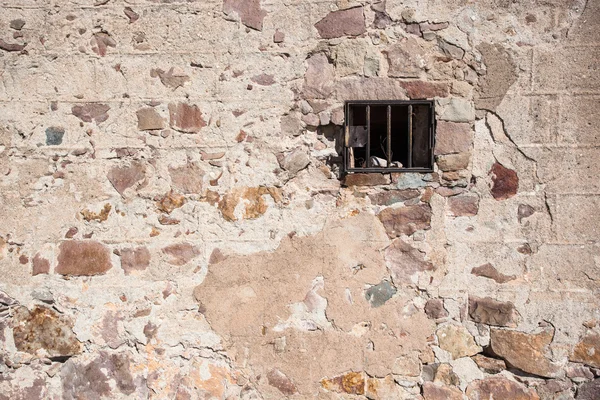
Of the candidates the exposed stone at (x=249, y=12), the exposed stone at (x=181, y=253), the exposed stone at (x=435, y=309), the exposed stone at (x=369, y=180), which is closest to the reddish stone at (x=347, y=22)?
the exposed stone at (x=249, y=12)

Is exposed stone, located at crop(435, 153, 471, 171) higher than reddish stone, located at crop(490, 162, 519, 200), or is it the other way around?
exposed stone, located at crop(435, 153, 471, 171)

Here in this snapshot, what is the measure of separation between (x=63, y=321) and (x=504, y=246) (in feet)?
7.45

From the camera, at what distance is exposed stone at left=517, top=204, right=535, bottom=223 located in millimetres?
2629

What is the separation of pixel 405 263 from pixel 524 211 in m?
0.64

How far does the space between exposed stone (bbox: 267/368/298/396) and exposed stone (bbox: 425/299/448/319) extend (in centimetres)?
78

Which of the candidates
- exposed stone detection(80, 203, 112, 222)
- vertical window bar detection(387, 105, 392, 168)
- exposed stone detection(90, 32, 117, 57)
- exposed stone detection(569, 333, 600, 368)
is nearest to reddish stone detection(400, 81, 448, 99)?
vertical window bar detection(387, 105, 392, 168)

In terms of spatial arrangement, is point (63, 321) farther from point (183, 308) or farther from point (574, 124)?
point (574, 124)

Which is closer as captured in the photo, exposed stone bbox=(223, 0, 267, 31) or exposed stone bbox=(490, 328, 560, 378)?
exposed stone bbox=(490, 328, 560, 378)

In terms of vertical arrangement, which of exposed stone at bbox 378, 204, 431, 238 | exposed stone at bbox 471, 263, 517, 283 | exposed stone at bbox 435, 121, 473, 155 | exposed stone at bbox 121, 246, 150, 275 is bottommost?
exposed stone at bbox 471, 263, 517, 283

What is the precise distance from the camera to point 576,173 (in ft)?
8.55

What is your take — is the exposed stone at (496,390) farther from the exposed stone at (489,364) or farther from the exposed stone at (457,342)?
the exposed stone at (457,342)

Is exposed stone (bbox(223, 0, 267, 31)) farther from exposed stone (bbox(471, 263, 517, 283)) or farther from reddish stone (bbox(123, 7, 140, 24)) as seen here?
exposed stone (bbox(471, 263, 517, 283))

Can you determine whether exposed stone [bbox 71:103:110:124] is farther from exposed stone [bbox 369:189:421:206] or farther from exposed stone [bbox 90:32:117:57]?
exposed stone [bbox 369:189:421:206]

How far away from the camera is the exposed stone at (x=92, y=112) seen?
2746 millimetres
